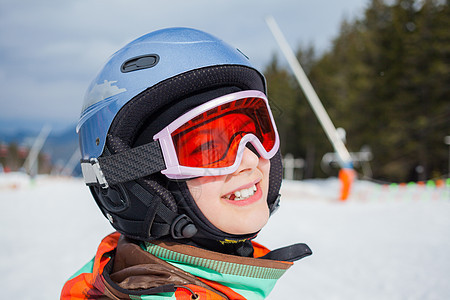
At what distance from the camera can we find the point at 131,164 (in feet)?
5.26

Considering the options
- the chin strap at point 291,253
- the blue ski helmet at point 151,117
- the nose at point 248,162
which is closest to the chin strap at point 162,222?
the blue ski helmet at point 151,117

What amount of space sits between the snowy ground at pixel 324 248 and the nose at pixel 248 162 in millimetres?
1665

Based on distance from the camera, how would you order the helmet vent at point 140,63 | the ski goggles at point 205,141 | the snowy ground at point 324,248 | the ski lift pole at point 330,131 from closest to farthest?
the ski goggles at point 205,141 → the helmet vent at point 140,63 → the snowy ground at point 324,248 → the ski lift pole at point 330,131

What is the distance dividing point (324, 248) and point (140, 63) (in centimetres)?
352

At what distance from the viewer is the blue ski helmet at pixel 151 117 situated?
159 cm

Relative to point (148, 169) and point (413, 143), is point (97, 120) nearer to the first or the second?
point (148, 169)

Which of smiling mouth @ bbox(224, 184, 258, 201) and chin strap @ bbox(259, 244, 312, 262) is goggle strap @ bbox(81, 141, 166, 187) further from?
A: chin strap @ bbox(259, 244, 312, 262)

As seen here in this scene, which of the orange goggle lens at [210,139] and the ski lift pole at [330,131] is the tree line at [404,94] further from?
the orange goggle lens at [210,139]

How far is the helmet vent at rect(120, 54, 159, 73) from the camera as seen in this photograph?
167 centimetres

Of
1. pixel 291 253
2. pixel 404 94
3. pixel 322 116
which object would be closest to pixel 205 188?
pixel 291 253

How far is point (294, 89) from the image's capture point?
41.3m

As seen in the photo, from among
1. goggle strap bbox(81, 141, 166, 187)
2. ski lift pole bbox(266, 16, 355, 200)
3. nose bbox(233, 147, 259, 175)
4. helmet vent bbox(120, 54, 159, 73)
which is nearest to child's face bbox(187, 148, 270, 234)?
nose bbox(233, 147, 259, 175)

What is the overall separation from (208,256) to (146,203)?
0.35m

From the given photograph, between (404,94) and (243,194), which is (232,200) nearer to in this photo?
(243,194)
